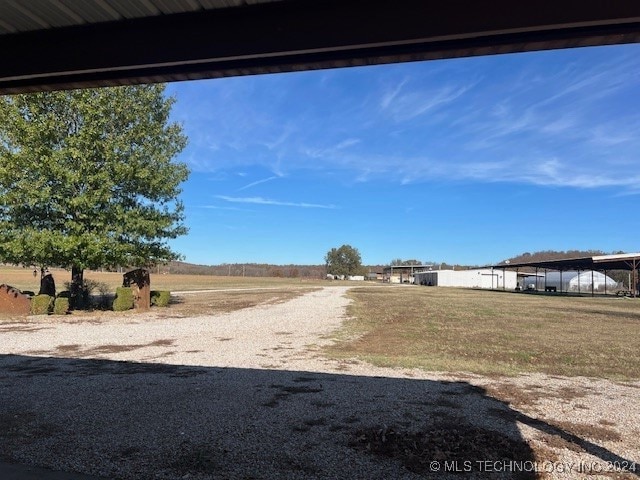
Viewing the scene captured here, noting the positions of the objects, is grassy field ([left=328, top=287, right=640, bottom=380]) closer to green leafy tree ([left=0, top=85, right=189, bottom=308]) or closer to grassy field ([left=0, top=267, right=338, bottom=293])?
green leafy tree ([left=0, top=85, right=189, bottom=308])

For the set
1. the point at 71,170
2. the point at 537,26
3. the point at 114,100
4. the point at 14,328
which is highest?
the point at 114,100

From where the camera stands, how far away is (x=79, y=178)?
17562 millimetres

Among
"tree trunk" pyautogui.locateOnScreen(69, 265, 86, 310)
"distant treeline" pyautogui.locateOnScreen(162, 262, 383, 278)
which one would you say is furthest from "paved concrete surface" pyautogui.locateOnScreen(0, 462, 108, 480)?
"distant treeline" pyautogui.locateOnScreen(162, 262, 383, 278)

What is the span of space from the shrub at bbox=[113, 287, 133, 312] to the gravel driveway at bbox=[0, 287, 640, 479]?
10304 mm

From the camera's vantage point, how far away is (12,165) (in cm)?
1736

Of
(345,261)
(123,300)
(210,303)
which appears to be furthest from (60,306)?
(345,261)

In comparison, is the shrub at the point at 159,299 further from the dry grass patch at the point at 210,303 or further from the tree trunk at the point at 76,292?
the tree trunk at the point at 76,292

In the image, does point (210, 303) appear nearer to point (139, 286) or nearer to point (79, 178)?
point (139, 286)

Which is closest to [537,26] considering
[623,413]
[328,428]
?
[328,428]

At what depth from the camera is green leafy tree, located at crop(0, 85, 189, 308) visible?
57.2 feet

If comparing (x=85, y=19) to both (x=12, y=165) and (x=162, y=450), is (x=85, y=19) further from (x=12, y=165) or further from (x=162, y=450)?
(x=12, y=165)

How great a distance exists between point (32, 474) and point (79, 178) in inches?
631

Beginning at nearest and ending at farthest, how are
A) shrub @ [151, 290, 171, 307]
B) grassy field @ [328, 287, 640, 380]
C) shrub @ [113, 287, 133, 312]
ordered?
grassy field @ [328, 287, 640, 380] → shrub @ [113, 287, 133, 312] → shrub @ [151, 290, 171, 307]

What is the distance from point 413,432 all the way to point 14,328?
46.3 ft
